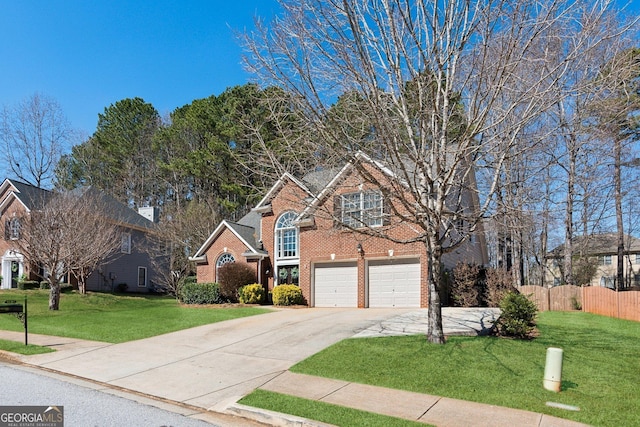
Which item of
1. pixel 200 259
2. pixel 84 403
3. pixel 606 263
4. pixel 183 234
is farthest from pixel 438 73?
pixel 606 263

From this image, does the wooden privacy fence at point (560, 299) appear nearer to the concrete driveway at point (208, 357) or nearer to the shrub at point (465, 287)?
the shrub at point (465, 287)

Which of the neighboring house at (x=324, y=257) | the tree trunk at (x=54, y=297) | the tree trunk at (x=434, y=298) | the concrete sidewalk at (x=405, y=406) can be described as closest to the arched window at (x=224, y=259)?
the neighboring house at (x=324, y=257)

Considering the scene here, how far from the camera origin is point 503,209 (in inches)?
401

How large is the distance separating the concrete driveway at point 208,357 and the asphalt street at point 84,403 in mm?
630

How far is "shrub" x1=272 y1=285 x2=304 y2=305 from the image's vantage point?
69.1ft

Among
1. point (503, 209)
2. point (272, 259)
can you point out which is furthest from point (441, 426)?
point (272, 259)

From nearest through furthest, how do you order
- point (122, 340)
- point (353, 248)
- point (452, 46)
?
point (452, 46) < point (122, 340) < point (353, 248)

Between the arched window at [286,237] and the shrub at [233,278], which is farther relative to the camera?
the arched window at [286,237]

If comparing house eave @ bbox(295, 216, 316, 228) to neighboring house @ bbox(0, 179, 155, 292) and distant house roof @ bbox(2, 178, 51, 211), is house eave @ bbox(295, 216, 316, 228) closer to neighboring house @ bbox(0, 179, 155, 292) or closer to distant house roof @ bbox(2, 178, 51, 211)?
neighboring house @ bbox(0, 179, 155, 292)

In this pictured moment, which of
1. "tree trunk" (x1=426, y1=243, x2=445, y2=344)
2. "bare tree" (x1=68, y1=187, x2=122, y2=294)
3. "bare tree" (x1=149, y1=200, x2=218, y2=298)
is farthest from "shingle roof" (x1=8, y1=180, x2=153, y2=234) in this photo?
"tree trunk" (x1=426, y1=243, x2=445, y2=344)

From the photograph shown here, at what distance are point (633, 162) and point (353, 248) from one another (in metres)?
16.7

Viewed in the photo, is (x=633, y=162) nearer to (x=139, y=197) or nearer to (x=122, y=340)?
(x=122, y=340)

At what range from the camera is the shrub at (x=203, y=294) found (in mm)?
22125

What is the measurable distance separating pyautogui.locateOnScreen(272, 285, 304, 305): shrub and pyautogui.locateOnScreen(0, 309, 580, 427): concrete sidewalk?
5367mm
